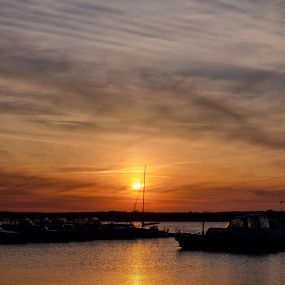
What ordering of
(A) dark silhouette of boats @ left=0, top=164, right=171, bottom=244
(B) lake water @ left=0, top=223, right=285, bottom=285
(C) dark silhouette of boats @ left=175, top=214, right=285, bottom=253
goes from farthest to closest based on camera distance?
(A) dark silhouette of boats @ left=0, top=164, right=171, bottom=244
(C) dark silhouette of boats @ left=175, top=214, right=285, bottom=253
(B) lake water @ left=0, top=223, right=285, bottom=285

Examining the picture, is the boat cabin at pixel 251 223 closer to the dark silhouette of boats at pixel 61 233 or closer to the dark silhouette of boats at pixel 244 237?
the dark silhouette of boats at pixel 244 237

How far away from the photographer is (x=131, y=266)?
79.5m

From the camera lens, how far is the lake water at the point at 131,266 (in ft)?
214

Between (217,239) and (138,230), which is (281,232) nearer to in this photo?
(217,239)

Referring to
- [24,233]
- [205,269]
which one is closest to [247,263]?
[205,269]

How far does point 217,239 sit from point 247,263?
43.9 ft

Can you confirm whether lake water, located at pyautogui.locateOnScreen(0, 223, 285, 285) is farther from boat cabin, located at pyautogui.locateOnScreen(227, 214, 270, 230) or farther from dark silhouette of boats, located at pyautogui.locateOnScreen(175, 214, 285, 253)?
boat cabin, located at pyautogui.locateOnScreen(227, 214, 270, 230)

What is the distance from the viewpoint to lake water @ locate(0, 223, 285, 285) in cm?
6519

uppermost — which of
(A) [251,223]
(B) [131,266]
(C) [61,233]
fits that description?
(A) [251,223]

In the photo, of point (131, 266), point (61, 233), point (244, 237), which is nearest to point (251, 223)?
point (244, 237)

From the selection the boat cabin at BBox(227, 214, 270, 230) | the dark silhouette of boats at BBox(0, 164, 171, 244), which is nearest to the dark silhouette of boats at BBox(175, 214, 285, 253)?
the boat cabin at BBox(227, 214, 270, 230)

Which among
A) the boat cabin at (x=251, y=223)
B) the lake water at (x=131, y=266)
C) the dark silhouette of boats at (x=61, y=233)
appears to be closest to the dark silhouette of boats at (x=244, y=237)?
the boat cabin at (x=251, y=223)

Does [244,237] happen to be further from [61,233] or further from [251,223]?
[61,233]

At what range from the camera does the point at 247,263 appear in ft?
260
